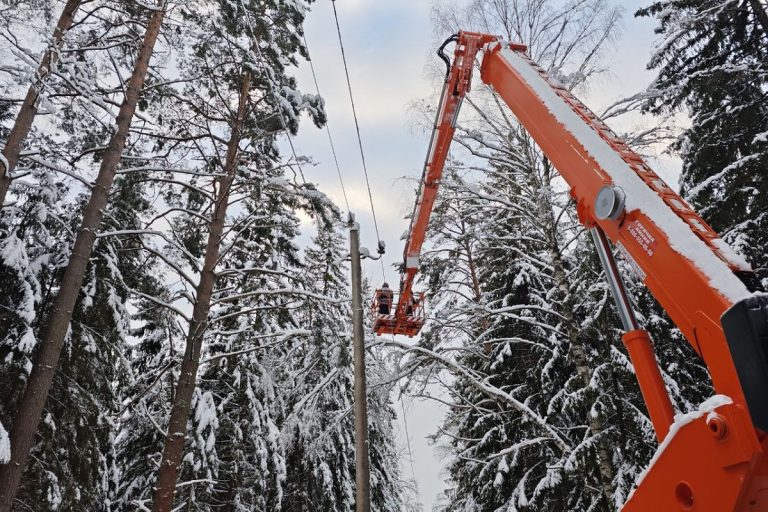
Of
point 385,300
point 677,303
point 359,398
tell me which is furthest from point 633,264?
point 385,300

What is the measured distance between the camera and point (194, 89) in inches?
405

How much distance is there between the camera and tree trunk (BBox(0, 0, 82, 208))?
7.24m

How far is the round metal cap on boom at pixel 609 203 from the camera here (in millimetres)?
3697

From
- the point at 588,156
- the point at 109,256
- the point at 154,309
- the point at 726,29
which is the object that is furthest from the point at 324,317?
the point at 726,29

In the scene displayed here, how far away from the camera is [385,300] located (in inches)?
460

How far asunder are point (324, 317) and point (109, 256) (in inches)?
168

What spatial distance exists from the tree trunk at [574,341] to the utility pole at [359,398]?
11.3 feet

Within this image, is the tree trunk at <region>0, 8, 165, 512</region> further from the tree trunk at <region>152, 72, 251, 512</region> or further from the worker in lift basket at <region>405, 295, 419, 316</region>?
the worker in lift basket at <region>405, 295, 419, 316</region>

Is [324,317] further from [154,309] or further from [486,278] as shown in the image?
[486,278]

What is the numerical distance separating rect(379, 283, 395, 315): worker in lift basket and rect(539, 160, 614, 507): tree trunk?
12.7ft

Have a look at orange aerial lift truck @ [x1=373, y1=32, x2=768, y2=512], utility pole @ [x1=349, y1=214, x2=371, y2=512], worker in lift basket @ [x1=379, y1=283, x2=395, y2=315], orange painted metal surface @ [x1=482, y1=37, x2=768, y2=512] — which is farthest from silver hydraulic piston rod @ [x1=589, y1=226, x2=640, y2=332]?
worker in lift basket @ [x1=379, y1=283, x2=395, y2=315]

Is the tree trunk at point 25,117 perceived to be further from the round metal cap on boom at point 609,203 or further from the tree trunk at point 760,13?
the tree trunk at point 760,13

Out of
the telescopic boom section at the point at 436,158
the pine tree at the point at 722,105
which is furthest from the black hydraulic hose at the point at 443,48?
the pine tree at the point at 722,105

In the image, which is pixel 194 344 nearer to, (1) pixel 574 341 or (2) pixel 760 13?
(1) pixel 574 341
